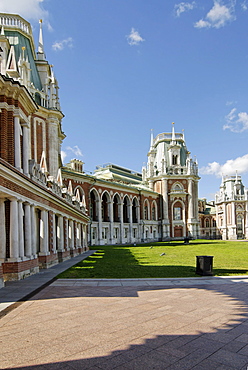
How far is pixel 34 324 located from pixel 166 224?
232 ft

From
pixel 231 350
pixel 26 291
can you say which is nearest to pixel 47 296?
pixel 26 291

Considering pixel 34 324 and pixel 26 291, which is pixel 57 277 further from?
pixel 34 324

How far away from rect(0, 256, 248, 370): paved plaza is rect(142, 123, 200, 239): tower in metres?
67.1

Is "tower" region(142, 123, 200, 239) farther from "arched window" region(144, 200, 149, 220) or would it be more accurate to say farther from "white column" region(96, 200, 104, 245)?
"white column" region(96, 200, 104, 245)

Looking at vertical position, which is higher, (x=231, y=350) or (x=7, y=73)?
(x=7, y=73)

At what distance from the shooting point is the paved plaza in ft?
15.4

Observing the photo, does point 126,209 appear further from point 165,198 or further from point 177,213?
point 177,213

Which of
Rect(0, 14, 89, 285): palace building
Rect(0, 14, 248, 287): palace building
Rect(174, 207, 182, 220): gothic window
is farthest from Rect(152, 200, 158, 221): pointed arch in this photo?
Rect(0, 14, 89, 285): palace building

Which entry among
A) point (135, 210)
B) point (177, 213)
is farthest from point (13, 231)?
point (177, 213)

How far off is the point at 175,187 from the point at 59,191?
57.7m

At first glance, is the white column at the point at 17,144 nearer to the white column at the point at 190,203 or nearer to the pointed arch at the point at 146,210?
the pointed arch at the point at 146,210

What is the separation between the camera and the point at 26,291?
10250mm

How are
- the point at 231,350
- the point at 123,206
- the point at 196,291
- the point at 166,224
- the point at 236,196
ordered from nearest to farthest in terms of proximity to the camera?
the point at 231,350 → the point at 196,291 → the point at 123,206 → the point at 166,224 → the point at 236,196

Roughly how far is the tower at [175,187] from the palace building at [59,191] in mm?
244
